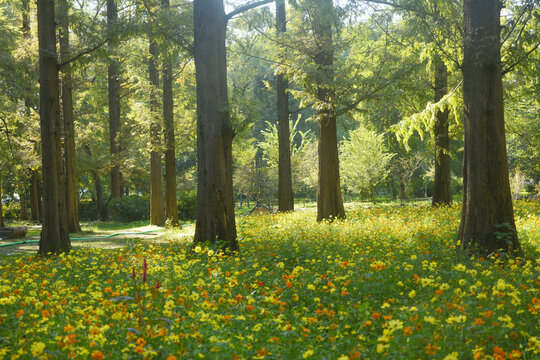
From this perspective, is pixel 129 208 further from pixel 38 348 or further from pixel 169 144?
pixel 38 348

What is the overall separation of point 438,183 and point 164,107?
10417 mm

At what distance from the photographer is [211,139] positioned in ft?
23.5

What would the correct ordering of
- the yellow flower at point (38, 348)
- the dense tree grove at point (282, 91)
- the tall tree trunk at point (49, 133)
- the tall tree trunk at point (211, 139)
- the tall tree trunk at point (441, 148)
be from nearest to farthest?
the yellow flower at point (38, 348) < the dense tree grove at point (282, 91) < the tall tree trunk at point (211, 139) < the tall tree trunk at point (49, 133) < the tall tree trunk at point (441, 148)

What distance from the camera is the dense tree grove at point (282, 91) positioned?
6.47 m

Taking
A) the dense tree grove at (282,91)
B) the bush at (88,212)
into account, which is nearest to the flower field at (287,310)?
the dense tree grove at (282,91)

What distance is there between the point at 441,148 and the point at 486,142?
820 cm

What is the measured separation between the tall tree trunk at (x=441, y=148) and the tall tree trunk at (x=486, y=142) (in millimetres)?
7659

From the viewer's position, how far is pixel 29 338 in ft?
9.80

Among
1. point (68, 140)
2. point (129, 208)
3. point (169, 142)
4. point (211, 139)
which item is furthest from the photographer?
point (129, 208)

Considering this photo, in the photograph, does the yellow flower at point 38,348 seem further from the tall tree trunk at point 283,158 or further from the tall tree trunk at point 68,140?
the tall tree trunk at point 283,158

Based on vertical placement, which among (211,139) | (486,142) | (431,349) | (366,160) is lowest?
(431,349)

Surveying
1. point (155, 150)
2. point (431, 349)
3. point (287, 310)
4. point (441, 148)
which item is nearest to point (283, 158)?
point (155, 150)

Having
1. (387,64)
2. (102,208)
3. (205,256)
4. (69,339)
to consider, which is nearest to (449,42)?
(387,64)

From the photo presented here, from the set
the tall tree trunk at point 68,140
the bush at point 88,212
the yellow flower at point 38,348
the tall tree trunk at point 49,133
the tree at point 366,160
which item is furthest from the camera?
the bush at point 88,212
